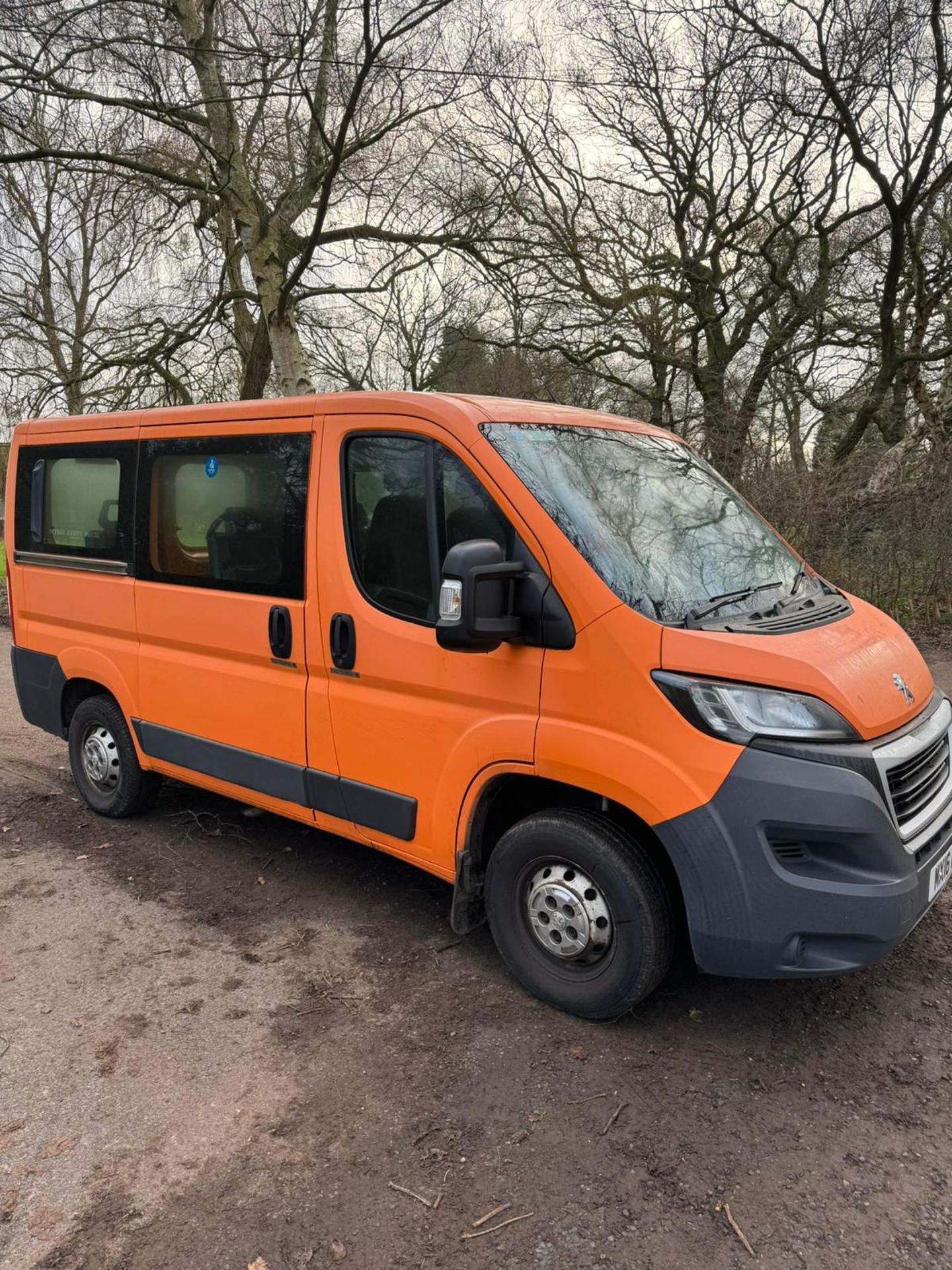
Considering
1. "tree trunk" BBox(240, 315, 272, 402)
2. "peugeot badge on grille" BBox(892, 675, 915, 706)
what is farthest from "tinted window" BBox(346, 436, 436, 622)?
"tree trunk" BBox(240, 315, 272, 402)

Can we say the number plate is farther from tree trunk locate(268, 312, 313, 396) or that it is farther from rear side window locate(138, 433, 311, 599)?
tree trunk locate(268, 312, 313, 396)

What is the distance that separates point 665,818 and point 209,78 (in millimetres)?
11495

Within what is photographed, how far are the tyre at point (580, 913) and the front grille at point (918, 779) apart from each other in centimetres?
78

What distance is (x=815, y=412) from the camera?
45.3ft

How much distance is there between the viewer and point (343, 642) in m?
3.57

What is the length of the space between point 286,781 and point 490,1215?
6.70 ft

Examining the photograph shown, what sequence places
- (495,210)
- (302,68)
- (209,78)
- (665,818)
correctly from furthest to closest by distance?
1. (495,210)
2. (209,78)
3. (302,68)
4. (665,818)

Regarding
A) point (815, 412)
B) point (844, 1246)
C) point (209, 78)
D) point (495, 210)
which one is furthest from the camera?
point (815, 412)

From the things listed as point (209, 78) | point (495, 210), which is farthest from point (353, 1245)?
point (495, 210)

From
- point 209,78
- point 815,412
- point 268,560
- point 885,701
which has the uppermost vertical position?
point 209,78

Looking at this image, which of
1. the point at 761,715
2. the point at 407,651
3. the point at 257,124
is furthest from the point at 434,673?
the point at 257,124

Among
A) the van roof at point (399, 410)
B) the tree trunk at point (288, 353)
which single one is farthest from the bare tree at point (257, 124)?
the van roof at point (399, 410)

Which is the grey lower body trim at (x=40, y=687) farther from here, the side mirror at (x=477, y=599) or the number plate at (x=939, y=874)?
the number plate at (x=939, y=874)

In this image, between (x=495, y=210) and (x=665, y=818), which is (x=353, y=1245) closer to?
(x=665, y=818)
